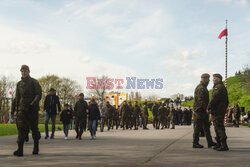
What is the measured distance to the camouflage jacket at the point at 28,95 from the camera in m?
8.47

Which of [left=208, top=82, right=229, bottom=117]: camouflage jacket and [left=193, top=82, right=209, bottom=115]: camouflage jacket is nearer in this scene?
[left=208, top=82, right=229, bottom=117]: camouflage jacket

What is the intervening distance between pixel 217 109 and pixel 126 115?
52.0 feet

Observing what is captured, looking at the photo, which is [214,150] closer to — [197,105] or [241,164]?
[197,105]

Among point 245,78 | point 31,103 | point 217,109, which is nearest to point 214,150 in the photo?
point 217,109

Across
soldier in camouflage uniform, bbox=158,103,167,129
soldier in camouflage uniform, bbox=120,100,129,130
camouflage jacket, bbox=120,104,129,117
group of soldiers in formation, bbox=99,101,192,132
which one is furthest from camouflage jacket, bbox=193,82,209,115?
soldier in camouflage uniform, bbox=158,103,167,129

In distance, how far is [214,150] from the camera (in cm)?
997

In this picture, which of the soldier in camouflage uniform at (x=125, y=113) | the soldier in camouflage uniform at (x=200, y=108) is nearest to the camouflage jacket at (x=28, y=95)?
the soldier in camouflage uniform at (x=200, y=108)

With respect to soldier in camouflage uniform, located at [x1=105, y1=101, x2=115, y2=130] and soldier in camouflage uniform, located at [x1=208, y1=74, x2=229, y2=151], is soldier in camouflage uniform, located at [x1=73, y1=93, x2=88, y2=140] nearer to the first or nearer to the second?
soldier in camouflage uniform, located at [x1=208, y1=74, x2=229, y2=151]

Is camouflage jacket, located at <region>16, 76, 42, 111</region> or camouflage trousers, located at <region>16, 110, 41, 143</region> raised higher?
camouflage jacket, located at <region>16, 76, 42, 111</region>

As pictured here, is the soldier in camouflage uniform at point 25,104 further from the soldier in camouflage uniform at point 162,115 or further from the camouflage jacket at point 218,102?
the soldier in camouflage uniform at point 162,115

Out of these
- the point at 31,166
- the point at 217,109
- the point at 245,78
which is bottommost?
the point at 31,166

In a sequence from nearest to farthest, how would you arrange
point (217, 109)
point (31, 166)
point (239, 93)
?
point (31, 166)
point (217, 109)
point (239, 93)

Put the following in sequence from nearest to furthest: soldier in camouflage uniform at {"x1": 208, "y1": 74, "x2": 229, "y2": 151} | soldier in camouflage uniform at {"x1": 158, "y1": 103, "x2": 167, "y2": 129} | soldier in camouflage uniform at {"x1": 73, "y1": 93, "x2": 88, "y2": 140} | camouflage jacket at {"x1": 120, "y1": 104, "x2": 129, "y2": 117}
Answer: soldier in camouflage uniform at {"x1": 208, "y1": 74, "x2": 229, "y2": 151} → soldier in camouflage uniform at {"x1": 73, "y1": 93, "x2": 88, "y2": 140} → camouflage jacket at {"x1": 120, "y1": 104, "x2": 129, "y2": 117} → soldier in camouflage uniform at {"x1": 158, "y1": 103, "x2": 167, "y2": 129}

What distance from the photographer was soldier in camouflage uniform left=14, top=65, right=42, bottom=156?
8430mm
